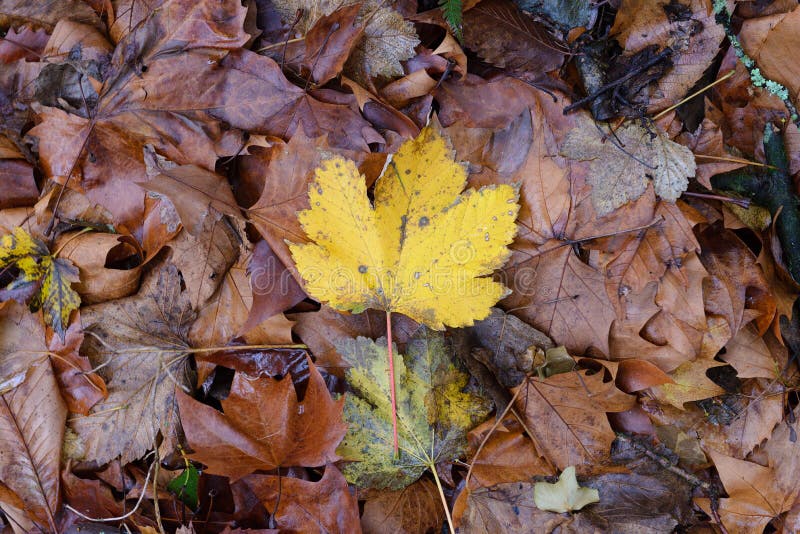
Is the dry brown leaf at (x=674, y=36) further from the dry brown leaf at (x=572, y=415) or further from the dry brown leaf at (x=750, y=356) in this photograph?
the dry brown leaf at (x=572, y=415)

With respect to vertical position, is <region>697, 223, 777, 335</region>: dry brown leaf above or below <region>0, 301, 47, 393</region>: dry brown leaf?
above

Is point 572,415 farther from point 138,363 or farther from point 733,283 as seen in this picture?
point 138,363

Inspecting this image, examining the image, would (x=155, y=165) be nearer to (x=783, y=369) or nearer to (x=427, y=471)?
(x=427, y=471)

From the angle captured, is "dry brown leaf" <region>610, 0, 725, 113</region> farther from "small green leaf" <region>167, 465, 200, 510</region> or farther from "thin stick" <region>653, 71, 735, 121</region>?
"small green leaf" <region>167, 465, 200, 510</region>

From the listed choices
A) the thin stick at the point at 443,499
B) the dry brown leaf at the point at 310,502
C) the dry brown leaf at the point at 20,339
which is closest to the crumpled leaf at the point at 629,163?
the thin stick at the point at 443,499

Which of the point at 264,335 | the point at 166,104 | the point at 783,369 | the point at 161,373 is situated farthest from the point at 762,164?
the point at 161,373


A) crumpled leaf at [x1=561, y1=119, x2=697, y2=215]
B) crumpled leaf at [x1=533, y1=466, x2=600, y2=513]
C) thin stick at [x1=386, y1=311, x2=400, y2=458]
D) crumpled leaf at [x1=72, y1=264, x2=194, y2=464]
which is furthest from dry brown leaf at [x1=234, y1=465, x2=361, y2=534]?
crumpled leaf at [x1=561, y1=119, x2=697, y2=215]

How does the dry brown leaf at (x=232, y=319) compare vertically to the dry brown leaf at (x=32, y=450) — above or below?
above
